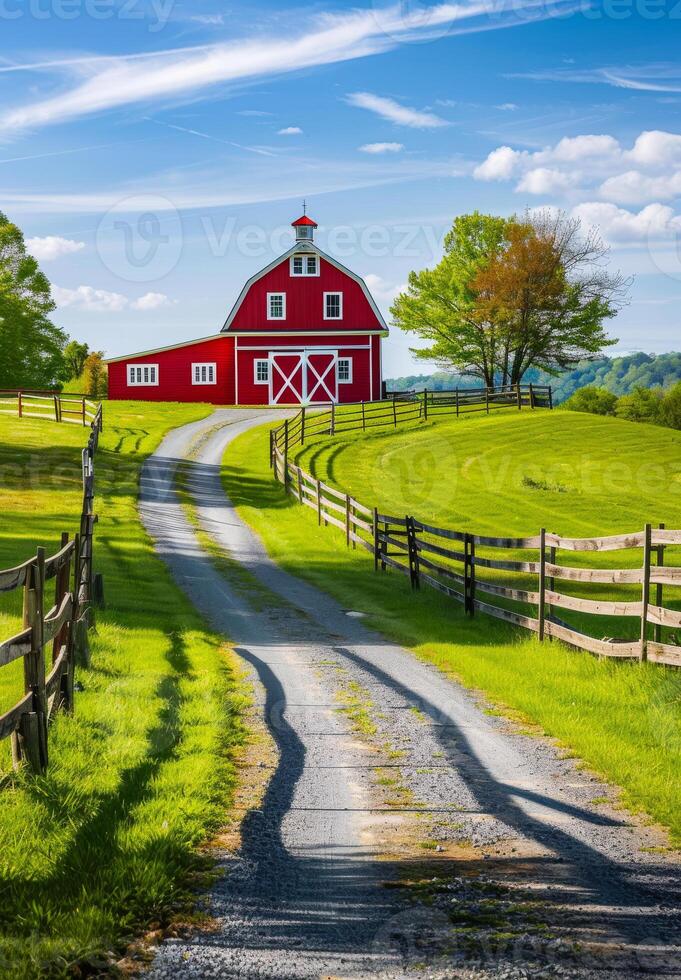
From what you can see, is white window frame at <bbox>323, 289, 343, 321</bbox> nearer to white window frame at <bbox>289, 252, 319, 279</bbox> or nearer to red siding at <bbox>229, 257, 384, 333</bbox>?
red siding at <bbox>229, 257, 384, 333</bbox>

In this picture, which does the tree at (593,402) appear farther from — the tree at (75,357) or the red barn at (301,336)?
the tree at (75,357)

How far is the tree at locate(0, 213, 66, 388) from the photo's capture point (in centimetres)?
6272

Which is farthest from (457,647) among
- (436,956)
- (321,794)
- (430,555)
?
(430,555)

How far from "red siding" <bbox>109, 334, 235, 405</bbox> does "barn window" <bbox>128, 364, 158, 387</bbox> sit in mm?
193

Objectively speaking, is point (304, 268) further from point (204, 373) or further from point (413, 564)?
point (413, 564)

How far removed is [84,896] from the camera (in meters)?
4.77

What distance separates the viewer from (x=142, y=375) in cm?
5678

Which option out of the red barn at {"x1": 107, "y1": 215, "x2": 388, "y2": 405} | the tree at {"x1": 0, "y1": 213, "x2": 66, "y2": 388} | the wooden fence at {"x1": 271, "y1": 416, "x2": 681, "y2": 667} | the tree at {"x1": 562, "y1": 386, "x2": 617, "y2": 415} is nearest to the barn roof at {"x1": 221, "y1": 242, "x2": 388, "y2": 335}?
the red barn at {"x1": 107, "y1": 215, "x2": 388, "y2": 405}

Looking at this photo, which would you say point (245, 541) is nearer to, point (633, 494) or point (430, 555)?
point (430, 555)

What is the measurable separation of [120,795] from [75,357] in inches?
3293

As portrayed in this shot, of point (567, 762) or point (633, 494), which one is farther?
point (633, 494)

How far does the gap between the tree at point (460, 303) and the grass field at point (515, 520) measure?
554 inches

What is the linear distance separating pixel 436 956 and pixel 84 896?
5.99 feet

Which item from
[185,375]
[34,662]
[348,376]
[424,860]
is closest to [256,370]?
[185,375]
